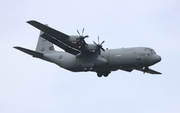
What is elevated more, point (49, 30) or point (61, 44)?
point (49, 30)

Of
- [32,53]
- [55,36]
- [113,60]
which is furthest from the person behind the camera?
[32,53]

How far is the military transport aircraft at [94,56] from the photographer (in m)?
45.8

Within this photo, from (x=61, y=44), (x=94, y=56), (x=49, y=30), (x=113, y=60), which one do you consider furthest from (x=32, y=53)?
(x=113, y=60)

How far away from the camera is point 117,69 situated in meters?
47.9

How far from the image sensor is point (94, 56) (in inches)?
1869

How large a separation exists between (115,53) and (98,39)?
295 cm

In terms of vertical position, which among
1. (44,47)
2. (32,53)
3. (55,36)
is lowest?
(32,53)

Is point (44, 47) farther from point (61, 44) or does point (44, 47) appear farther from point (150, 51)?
point (150, 51)

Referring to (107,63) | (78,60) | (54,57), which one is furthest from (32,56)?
(107,63)

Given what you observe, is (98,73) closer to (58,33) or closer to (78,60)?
(78,60)

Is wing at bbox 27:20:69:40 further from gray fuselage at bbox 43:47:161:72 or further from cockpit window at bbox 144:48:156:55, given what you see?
cockpit window at bbox 144:48:156:55

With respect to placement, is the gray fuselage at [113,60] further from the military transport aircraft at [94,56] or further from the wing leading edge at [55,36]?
the wing leading edge at [55,36]

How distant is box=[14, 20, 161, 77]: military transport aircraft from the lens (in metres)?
45.8

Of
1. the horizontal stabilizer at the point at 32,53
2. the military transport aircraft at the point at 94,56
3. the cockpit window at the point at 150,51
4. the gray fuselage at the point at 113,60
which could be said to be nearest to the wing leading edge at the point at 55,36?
the military transport aircraft at the point at 94,56
